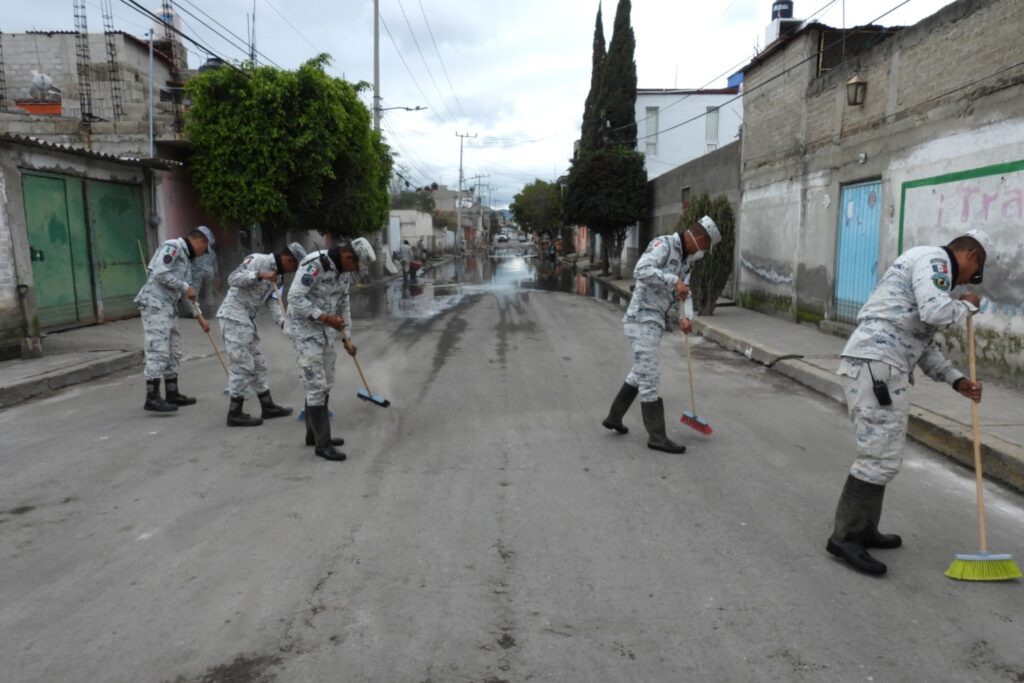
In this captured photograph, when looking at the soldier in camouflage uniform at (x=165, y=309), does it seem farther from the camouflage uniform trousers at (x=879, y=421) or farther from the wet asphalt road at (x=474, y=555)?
the camouflage uniform trousers at (x=879, y=421)

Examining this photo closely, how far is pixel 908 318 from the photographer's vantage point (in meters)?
3.62

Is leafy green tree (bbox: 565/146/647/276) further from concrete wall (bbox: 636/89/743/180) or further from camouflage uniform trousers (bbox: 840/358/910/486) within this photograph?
camouflage uniform trousers (bbox: 840/358/910/486)

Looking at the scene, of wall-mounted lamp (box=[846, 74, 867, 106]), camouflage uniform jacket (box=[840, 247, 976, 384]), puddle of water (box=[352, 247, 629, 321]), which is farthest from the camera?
puddle of water (box=[352, 247, 629, 321])

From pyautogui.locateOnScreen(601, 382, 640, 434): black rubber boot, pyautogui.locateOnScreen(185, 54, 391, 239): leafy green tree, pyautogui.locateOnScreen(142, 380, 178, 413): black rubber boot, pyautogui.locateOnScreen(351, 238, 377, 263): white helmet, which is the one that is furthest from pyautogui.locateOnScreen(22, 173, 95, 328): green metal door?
pyautogui.locateOnScreen(601, 382, 640, 434): black rubber boot

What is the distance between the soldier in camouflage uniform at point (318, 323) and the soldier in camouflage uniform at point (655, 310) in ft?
7.15

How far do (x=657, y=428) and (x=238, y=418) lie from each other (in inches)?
145

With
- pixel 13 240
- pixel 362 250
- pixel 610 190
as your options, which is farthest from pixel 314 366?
pixel 610 190

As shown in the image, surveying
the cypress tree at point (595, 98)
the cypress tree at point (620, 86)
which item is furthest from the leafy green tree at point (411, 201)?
the cypress tree at point (620, 86)

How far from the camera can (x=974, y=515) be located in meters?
4.44

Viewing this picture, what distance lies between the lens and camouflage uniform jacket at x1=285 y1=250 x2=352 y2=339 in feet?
18.2

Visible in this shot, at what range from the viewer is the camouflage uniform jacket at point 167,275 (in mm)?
7004

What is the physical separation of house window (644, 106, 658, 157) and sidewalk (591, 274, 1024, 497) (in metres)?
27.6

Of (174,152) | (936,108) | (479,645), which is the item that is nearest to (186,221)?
(174,152)

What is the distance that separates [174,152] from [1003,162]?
15371mm
